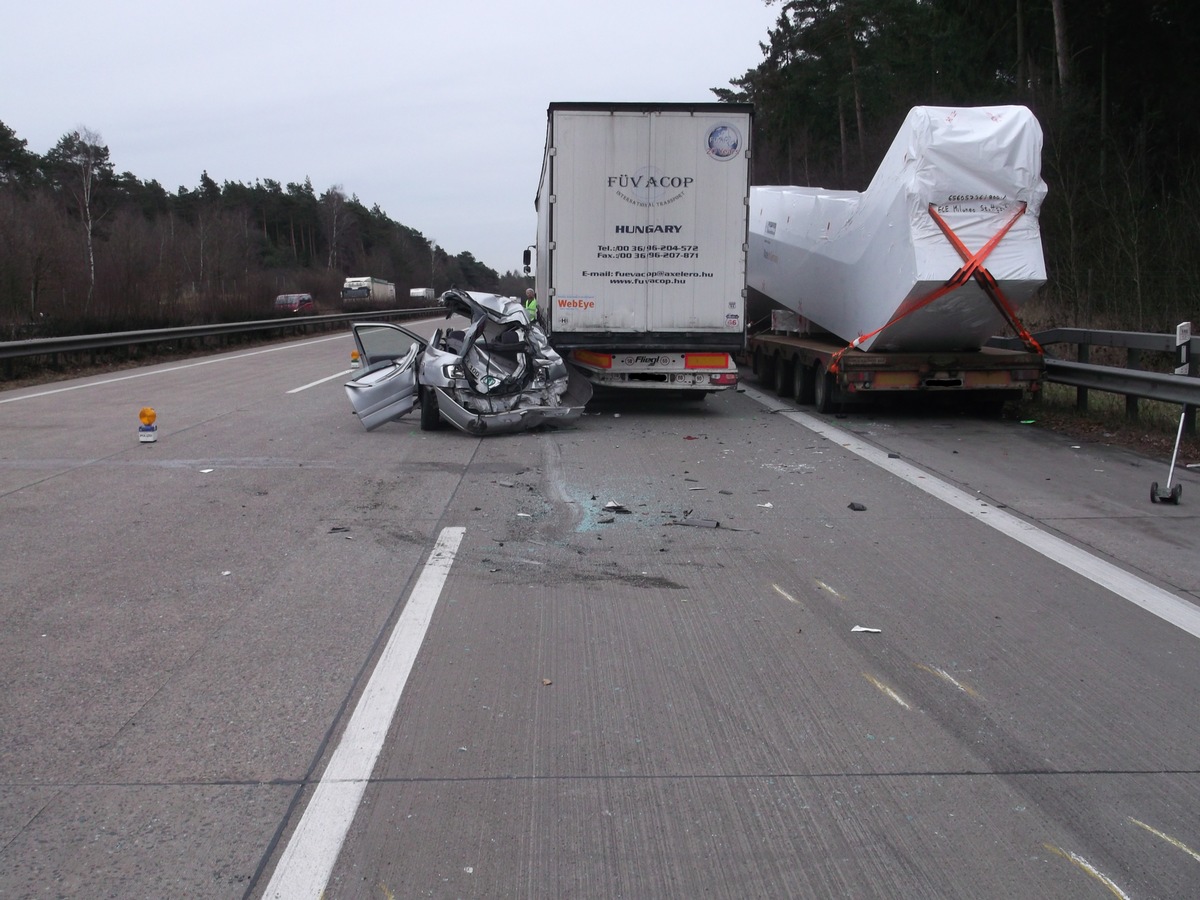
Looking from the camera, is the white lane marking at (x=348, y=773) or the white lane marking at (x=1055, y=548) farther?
the white lane marking at (x=1055, y=548)

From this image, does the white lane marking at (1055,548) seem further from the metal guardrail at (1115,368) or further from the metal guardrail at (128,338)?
the metal guardrail at (128,338)

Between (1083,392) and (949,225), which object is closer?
(949,225)

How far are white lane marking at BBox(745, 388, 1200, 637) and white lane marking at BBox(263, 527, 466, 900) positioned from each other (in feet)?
13.3

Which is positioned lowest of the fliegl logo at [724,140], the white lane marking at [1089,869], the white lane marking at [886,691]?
the white lane marking at [1089,869]

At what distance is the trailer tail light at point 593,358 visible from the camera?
14.5m

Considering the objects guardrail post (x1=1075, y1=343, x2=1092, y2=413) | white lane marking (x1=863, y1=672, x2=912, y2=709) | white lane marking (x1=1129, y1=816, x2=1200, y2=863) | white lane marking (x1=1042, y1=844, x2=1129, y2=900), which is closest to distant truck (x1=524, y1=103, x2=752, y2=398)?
guardrail post (x1=1075, y1=343, x2=1092, y2=413)

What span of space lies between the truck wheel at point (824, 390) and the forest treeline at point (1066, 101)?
9236 mm

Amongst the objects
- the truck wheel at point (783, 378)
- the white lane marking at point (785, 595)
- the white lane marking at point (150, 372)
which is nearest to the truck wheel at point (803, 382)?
the truck wheel at point (783, 378)

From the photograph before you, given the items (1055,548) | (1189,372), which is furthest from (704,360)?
(1055,548)

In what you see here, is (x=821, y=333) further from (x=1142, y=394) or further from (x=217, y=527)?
(x=217, y=527)

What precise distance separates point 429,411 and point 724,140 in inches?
207

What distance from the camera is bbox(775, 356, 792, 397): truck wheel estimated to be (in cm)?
1681

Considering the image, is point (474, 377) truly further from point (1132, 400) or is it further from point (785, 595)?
point (1132, 400)

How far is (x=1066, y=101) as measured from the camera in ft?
93.5
